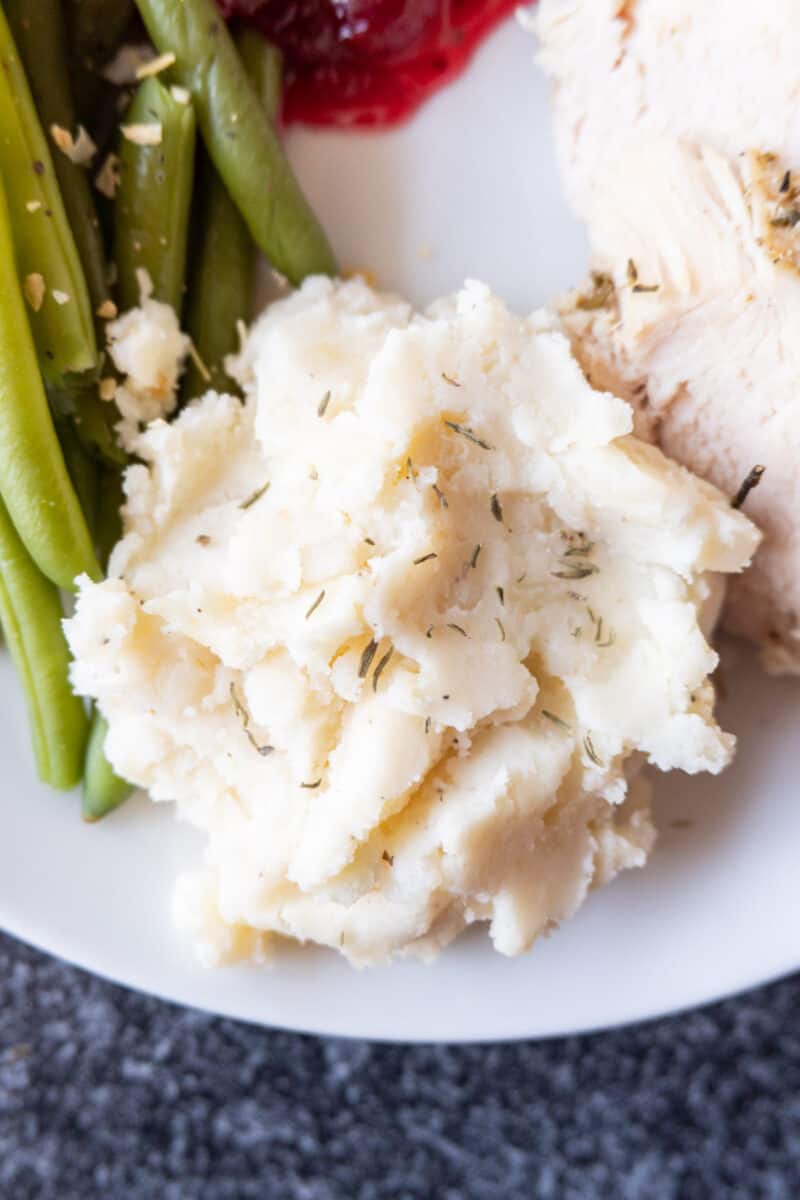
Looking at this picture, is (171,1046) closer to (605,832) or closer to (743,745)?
(605,832)

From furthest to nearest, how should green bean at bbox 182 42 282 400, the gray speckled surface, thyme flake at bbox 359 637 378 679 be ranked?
the gray speckled surface < green bean at bbox 182 42 282 400 < thyme flake at bbox 359 637 378 679

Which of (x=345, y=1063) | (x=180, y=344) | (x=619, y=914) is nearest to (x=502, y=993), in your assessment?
(x=619, y=914)

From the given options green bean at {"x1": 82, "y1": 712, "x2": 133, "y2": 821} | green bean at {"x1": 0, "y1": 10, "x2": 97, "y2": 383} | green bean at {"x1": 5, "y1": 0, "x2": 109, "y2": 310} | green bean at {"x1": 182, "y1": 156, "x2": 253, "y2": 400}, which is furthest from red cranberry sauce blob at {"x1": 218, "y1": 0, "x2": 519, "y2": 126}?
green bean at {"x1": 82, "y1": 712, "x2": 133, "y2": 821}

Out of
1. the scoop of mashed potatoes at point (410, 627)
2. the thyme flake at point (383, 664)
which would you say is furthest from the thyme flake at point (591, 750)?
the thyme flake at point (383, 664)

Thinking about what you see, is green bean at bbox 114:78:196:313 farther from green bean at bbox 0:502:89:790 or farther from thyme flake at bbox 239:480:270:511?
green bean at bbox 0:502:89:790

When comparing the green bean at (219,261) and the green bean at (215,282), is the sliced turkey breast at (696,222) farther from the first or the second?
the green bean at (215,282)

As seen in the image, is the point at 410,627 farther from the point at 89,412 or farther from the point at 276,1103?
the point at 276,1103

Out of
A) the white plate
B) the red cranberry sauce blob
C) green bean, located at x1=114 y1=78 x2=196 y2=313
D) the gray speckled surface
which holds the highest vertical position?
the red cranberry sauce blob
